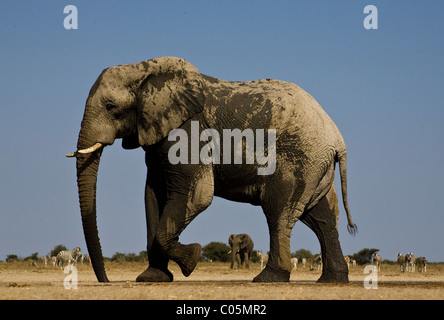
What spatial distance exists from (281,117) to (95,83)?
3.06 m

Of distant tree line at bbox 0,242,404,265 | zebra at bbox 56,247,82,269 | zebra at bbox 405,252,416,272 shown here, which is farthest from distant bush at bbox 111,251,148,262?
zebra at bbox 405,252,416,272

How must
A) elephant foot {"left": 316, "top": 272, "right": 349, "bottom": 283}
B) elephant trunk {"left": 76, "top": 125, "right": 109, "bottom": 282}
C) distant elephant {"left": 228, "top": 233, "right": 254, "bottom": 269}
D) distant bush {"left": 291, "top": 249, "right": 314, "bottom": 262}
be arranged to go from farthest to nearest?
distant bush {"left": 291, "top": 249, "right": 314, "bottom": 262} < distant elephant {"left": 228, "top": 233, "right": 254, "bottom": 269} < elephant foot {"left": 316, "top": 272, "right": 349, "bottom": 283} < elephant trunk {"left": 76, "top": 125, "right": 109, "bottom": 282}

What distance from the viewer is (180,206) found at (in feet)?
43.9

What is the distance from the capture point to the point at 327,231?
14.9 m

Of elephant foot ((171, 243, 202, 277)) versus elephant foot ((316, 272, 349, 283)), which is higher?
elephant foot ((171, 243, 202, 277))

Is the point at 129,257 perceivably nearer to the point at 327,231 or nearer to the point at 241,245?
the point at 241,245

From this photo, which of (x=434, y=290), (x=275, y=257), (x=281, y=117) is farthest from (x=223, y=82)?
(x=434, y=290)

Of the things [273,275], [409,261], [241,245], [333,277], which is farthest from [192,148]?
[409,261]

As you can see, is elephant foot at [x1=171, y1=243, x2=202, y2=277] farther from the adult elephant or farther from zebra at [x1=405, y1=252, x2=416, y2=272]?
zebra at [x1=405, y1=252, x2=416, y2=272]

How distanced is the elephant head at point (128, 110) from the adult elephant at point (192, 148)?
0.6 inches

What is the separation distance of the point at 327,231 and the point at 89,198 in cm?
434

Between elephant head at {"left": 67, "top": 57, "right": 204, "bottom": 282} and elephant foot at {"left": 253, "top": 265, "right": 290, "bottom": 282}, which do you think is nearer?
elephant head at {"left": 67, "top": 57, "right": 204, "bottom": 282}

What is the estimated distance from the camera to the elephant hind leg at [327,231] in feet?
48.9

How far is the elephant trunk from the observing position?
1319cm
